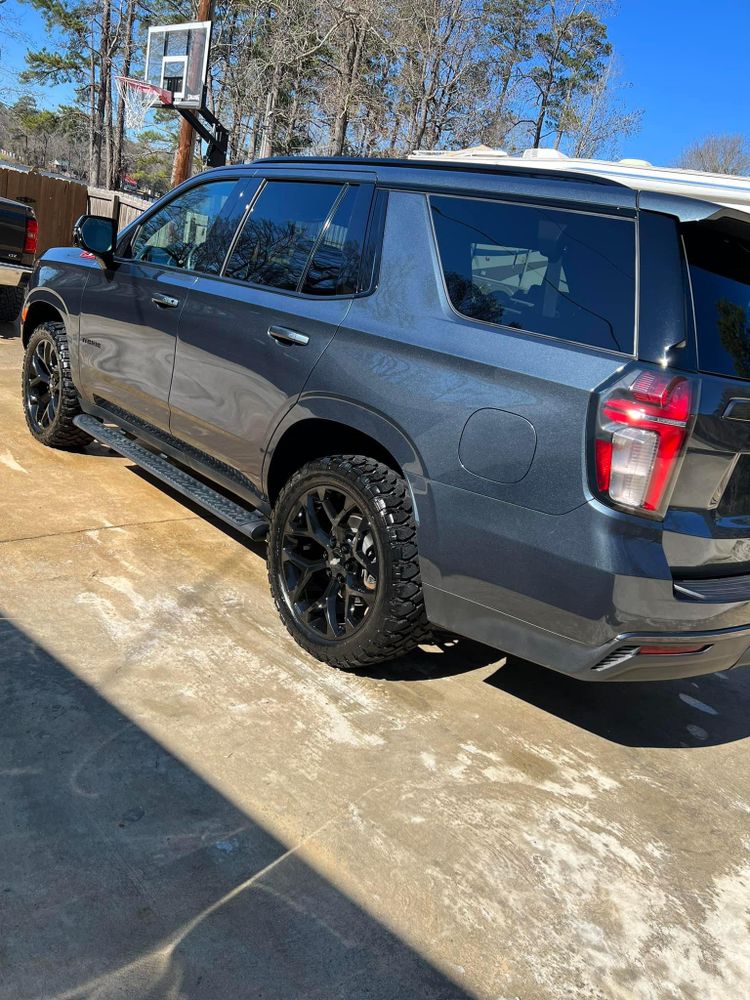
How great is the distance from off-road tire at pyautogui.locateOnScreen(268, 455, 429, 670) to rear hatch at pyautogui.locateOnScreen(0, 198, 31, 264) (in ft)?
24.2

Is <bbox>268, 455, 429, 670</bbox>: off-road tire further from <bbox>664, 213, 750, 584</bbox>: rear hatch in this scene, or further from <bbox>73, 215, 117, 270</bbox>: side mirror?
<bbox>73, 215, 117, 270</bbox>: side mirror

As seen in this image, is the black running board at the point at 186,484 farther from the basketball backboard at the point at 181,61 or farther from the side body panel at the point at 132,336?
the basketball backboard at the point at 181,61

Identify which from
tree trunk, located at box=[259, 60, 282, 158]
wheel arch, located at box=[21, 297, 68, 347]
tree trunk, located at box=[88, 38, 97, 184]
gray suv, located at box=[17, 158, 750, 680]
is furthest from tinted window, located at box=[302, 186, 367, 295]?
tree trunk, located at box=[88, 38, 97, 184]

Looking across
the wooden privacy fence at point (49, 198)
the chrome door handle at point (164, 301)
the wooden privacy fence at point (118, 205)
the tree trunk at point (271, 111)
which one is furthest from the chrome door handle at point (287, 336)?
the tree trunk at point (271, 111)

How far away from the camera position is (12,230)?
29.6 feet

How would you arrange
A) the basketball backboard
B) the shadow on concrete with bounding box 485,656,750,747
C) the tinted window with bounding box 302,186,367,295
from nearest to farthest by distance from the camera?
the tinted window with bounding box 302,186,367,295 → the shadow on concrete with bounding box 485,656,750,747 → the basketball backboard

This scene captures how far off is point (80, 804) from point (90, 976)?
56 cm

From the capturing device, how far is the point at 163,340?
160 inches

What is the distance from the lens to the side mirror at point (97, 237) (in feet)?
14.7

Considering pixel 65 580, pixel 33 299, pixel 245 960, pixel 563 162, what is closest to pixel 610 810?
pixel 245 960

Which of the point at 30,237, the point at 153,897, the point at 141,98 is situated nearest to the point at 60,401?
the point at 153,897

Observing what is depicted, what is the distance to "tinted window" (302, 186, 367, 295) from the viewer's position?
323cm

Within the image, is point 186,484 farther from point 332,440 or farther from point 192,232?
point 192,232

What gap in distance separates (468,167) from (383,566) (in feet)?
4.87
